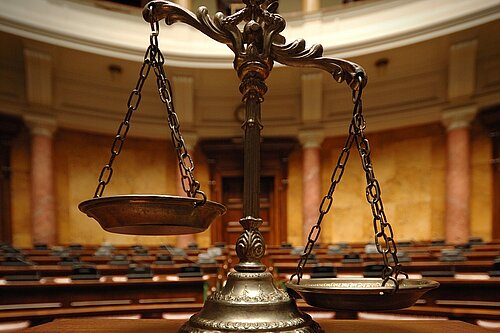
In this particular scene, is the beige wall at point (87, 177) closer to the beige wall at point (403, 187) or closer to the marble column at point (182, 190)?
the marble column at point (182, 190)

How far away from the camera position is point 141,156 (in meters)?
9.98

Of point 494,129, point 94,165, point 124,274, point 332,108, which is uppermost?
point 332,108

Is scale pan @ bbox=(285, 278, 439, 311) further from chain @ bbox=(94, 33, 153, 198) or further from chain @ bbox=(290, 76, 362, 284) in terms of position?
chain @ bbox=(94, 33, 153, 198)

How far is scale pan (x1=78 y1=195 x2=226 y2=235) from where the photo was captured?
97 cm

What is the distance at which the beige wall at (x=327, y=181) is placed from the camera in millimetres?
8555

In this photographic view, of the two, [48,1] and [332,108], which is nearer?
[48,1]

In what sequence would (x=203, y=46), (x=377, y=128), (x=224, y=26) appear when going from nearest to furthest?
1. (x=224, y=26)
2. (x=203, y=46)
3. (x=377, y=128)

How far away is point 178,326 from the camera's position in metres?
1.27

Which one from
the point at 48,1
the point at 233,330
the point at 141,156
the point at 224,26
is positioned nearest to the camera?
the point at 233,330

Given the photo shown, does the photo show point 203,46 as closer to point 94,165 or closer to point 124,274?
point 94,165

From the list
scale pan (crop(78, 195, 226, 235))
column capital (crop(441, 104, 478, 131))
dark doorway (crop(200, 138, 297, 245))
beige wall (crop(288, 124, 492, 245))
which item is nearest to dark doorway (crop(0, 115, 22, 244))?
dark doorway (crop(200, 138, 297, 245))

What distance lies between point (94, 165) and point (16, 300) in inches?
281

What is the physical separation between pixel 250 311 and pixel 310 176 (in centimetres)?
836

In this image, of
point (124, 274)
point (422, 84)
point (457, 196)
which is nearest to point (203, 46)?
point (422, 84)
